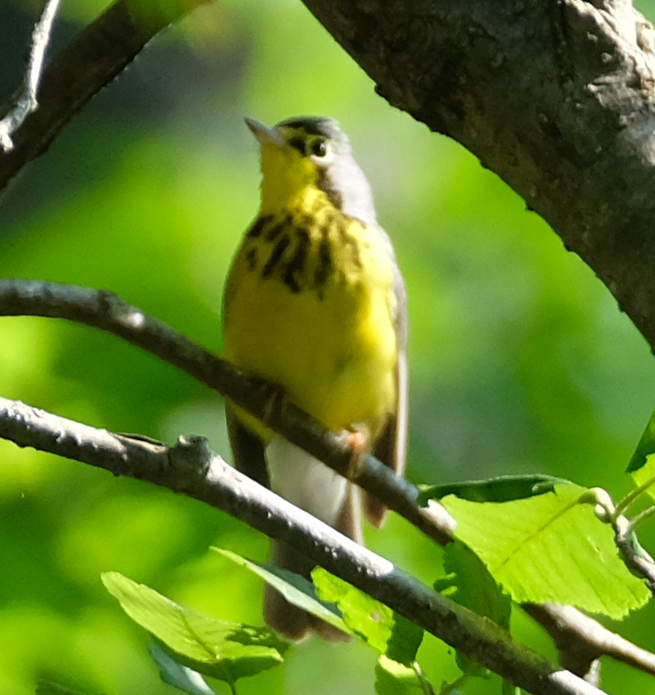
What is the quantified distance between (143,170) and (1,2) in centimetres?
35

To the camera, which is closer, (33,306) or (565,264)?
(33,306)

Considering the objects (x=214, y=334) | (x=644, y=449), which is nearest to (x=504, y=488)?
(x=644, y=449)

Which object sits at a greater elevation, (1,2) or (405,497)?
(1,2)

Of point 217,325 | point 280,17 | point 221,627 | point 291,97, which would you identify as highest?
point 280,17

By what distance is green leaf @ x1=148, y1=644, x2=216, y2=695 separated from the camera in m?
0.69

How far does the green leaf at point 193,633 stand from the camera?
656 millimetres

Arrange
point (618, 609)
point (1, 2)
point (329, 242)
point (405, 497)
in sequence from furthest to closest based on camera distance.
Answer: point (1, 2) < point (329, 242) < point (405, 497) < point (618, 609)

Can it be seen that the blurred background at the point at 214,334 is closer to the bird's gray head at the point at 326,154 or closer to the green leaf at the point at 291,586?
the bird's gray head at the point at 326,154

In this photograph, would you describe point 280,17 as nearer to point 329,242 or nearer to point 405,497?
point 329,242

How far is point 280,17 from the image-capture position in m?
1.68

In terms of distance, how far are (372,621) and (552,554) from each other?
0.49ft

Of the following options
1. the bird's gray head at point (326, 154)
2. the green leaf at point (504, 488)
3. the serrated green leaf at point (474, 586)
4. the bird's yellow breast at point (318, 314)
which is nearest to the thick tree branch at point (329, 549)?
the serrated green leaf at point (474, 586)

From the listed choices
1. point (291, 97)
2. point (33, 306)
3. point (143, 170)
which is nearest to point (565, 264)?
point (291, 97)

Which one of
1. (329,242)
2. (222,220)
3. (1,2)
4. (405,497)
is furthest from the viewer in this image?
(222,220)
